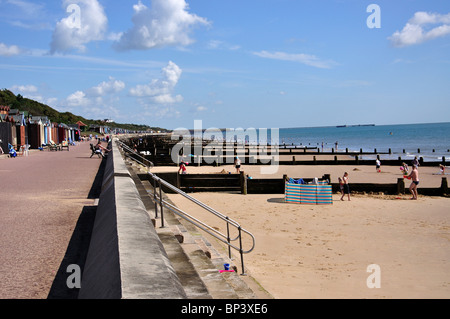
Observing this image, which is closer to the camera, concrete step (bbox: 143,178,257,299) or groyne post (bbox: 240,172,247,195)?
concrete step (bbox: 143,178,257,299)

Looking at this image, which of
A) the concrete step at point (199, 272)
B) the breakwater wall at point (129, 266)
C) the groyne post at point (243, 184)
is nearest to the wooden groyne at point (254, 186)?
the groyne post at point (243, 184)

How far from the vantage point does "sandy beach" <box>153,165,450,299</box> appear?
7930 millimetres

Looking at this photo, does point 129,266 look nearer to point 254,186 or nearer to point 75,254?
point 75,254

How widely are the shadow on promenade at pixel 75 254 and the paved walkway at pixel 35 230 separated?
69 millimetres

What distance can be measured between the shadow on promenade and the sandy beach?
9.64 ft

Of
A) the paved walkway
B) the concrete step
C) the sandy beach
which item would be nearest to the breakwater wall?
the concrete step

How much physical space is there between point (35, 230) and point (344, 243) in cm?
799

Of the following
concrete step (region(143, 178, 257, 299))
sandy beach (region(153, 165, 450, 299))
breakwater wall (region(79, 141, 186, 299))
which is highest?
breakwater wall (region(79, 141, 186, 299))

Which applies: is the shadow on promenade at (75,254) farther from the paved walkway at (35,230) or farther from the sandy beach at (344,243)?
the sandy beach at (344,243)

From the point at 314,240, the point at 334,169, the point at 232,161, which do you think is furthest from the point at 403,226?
the point at 232,161

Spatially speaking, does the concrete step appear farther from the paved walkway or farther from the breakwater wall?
the paved walkway

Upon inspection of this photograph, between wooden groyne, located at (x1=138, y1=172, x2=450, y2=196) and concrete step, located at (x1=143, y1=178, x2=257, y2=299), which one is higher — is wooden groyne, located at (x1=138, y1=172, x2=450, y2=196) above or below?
below
